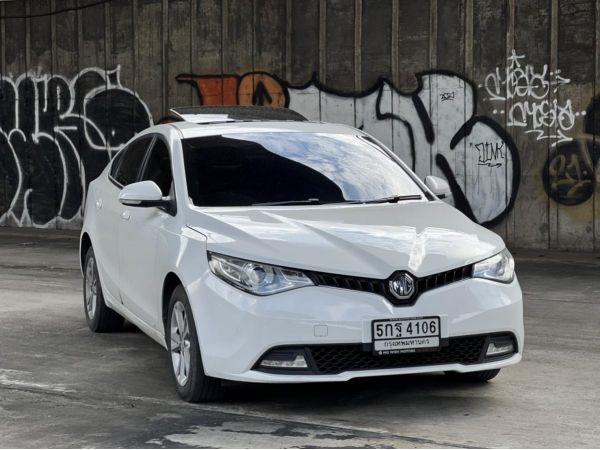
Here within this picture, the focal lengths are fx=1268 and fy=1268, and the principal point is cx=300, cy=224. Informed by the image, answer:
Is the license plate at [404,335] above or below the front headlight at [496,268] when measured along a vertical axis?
below

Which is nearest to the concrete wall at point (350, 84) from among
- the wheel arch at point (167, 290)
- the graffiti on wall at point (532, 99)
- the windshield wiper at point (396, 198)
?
the graffiti on wall at point (532, 99)

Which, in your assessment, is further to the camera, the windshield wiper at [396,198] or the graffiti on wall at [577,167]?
the graffiti on wall at [577,167]

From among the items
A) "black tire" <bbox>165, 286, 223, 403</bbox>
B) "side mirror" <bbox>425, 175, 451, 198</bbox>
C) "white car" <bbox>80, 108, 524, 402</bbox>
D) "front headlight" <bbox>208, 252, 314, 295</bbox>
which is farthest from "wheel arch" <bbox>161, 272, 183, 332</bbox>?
"side mirror" <bbox>425, 175, 451, 198</bbox>

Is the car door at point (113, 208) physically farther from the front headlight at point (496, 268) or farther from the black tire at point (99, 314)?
the front headlight at point (496, 268)

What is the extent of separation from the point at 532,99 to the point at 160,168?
7.71 m

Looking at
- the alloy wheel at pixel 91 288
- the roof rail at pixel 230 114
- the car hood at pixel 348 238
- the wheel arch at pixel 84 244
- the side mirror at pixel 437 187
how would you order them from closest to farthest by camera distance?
the car hood at pixel 348 238, the side mirror at pixel 437 187, the roof rail at pixel 230 114, the alloy wheel at pixel 91 288, the wheel arch at pixel 84 244

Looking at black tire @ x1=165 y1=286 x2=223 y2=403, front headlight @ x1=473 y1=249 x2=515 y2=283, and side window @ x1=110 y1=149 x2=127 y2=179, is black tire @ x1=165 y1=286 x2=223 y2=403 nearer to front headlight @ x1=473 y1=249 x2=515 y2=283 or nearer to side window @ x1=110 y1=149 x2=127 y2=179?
front headlight @ x1=473 y1=249 x2=515 y2=283

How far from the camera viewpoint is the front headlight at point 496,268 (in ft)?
22.7

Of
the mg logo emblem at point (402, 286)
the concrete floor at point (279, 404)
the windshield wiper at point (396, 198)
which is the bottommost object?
the concrete floor at point (279, 404)

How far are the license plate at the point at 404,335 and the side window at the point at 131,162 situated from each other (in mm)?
2933

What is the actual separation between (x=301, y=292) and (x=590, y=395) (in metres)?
1.90

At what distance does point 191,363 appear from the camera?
6.92 metres

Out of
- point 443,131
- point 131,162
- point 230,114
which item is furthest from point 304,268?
point 443,131

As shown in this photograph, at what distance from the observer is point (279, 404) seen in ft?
23.0
